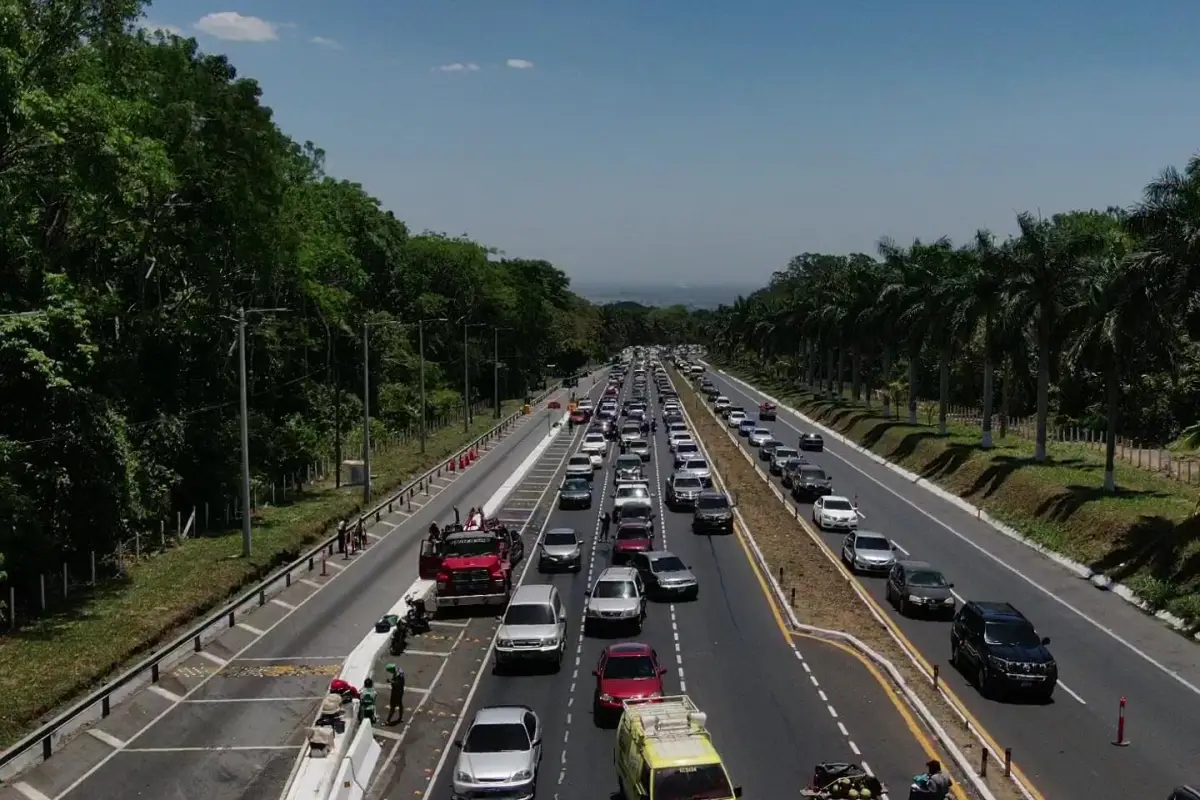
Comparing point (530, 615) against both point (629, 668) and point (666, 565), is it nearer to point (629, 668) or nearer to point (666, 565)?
point (629, 668)

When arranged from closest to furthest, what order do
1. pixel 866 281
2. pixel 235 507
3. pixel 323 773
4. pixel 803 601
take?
pixel 323 773
pixel 803 601
pixel 235 507
pixel 866 281

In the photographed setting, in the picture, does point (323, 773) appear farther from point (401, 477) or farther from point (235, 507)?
point (401, 477)

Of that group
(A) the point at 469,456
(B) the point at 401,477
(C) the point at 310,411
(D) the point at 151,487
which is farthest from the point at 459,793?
(A) the point at 469,456

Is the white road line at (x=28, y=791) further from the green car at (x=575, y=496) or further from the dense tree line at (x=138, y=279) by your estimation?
the green car at (x=575, y=496)

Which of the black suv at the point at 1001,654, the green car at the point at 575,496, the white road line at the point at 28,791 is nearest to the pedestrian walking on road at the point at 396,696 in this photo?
the white road line at the point at 28,791

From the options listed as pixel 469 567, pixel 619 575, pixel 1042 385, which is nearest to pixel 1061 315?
pixel 1042 385

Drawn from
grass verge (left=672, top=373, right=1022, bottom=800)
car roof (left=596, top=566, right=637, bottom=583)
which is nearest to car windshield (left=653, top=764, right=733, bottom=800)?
grass verge (left=672, top=373, right=1022, bottom=800)
